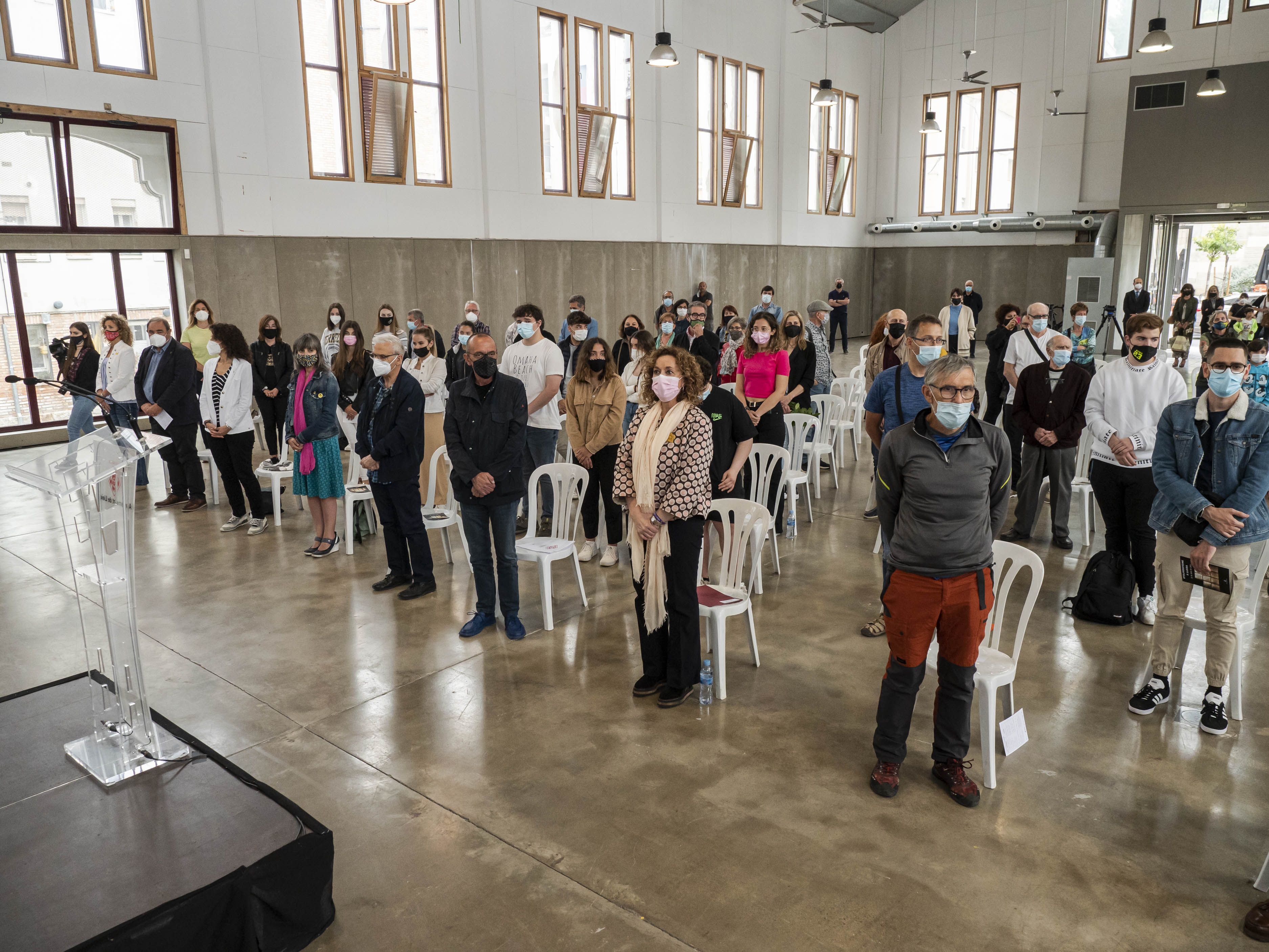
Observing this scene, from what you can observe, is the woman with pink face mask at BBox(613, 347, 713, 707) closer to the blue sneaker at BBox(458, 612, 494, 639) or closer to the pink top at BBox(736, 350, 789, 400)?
the blue sneaker at BBox(458, 612, 494, 639)

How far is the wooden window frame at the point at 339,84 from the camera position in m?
11.6

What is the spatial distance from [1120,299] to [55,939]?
21.4m

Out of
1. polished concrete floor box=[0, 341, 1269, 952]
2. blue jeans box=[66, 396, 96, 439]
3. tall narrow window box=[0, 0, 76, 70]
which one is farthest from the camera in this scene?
tall narrow window box=[0, 0, 76, 70]

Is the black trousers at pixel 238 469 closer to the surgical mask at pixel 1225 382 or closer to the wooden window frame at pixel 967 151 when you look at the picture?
the surgical mask at pixel 1225 382

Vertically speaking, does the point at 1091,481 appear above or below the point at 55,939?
above

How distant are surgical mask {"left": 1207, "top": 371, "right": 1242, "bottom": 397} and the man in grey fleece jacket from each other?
1.01 metres

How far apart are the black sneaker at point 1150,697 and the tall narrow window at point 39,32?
11.5 m

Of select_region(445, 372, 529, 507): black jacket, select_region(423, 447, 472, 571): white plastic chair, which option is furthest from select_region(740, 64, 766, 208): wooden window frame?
select_region(445, 372, 529, 507): black jacket

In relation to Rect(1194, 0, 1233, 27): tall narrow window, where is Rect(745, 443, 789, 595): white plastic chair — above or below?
below

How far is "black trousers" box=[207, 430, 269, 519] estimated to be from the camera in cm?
677

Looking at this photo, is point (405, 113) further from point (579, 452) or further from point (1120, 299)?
point (1120, 299)

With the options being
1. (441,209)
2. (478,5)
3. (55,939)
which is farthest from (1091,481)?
(478,5)

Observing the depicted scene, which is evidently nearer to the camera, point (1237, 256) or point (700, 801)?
point (700, 801)

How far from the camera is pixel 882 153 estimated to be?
23062 millimetres
